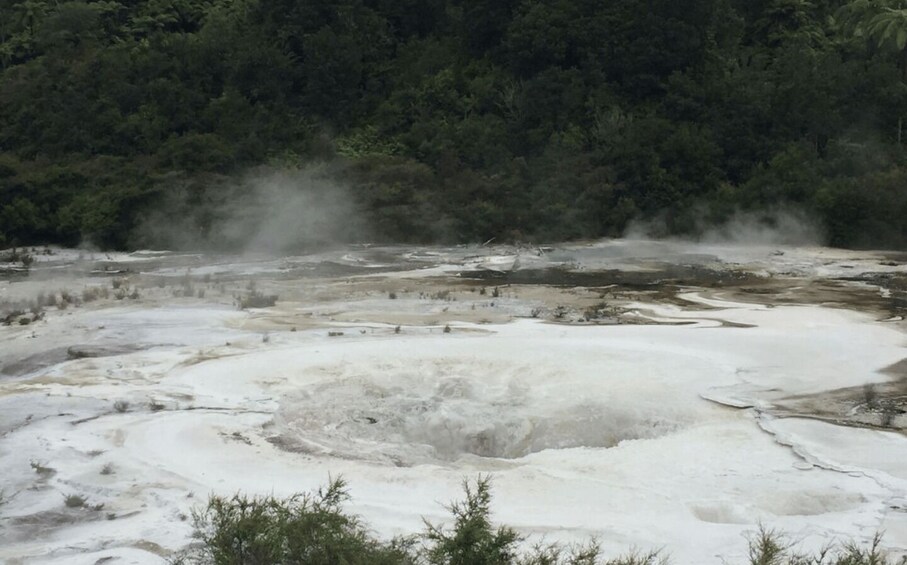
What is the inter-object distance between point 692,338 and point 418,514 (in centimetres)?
704

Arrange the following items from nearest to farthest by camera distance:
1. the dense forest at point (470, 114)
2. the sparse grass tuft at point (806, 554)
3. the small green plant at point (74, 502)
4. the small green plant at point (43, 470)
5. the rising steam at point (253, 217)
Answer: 1. the sparse grass tuft at point (806, 554)
2. the small green plant at point (74, 502)
3. the small green plant at point (43, 470)
4. the rising steam at point (253, 217)
5. the dense forest at point (470, 114)

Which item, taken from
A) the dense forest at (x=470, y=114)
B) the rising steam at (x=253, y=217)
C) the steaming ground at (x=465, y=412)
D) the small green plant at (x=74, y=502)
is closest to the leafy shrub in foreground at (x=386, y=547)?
the steaming ground at (x=465, y=412)

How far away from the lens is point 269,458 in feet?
30.9

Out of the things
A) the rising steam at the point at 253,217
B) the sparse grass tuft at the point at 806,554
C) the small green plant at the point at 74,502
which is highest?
the rising steam at the point at 253,217

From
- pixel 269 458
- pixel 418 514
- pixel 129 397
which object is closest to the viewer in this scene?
pixel 418 514

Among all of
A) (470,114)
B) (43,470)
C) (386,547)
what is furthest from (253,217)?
(386,547)

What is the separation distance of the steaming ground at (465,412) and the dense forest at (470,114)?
10206 millimetres

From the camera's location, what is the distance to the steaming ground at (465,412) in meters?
8.23

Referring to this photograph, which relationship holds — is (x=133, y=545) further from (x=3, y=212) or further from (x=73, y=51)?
(x=73, y=51)

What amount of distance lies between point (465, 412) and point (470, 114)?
2352cm

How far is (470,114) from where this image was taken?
33.6 metres

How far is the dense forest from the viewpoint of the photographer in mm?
28891

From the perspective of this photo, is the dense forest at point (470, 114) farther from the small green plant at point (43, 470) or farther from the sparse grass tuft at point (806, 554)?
the sparse grass tuft at point (806, 554)

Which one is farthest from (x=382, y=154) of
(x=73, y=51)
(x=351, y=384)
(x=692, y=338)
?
(x=351, y=384)
